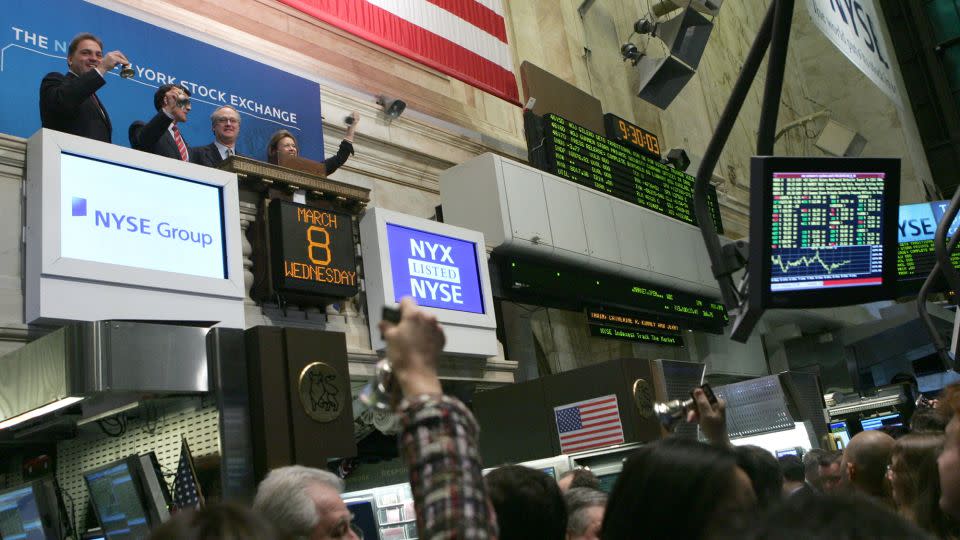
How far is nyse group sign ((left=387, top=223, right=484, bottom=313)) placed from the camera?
8195 millimetres

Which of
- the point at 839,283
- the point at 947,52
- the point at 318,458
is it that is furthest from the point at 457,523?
the point at 947,52

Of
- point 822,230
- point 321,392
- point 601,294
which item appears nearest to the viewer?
point 822,230

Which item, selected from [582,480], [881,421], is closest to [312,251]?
[582,480]

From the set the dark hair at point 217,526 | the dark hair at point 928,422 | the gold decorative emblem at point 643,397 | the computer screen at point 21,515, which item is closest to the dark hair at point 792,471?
the gold decorative emblem at point 643,397

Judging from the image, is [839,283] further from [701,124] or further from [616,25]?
[701,124]

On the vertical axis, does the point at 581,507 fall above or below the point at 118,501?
below

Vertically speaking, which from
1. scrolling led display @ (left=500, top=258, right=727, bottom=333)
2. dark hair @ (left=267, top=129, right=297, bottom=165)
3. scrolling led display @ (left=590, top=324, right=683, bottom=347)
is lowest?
scrolling led display @ (left=590, top=324, right=683, bottom=347)

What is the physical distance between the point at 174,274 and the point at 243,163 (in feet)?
4.48

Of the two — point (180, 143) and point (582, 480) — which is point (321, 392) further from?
point (180, 143)

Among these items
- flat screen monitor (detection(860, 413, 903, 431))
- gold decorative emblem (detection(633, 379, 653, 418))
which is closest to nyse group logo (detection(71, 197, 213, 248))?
gold decorative emblem (detection(633, 379, 653, 418))

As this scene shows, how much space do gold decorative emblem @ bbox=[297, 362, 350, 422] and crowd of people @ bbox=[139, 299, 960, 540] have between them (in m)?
1.38

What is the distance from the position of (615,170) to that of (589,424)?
18.3ft

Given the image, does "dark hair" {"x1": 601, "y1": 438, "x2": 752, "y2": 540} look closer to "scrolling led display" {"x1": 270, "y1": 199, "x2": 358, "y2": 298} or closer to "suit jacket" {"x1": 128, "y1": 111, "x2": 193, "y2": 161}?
"scrolling led display" {"x1": 270, "y1": 199, "x2": 358, "y2": 298}

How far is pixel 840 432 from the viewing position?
10281 mm
